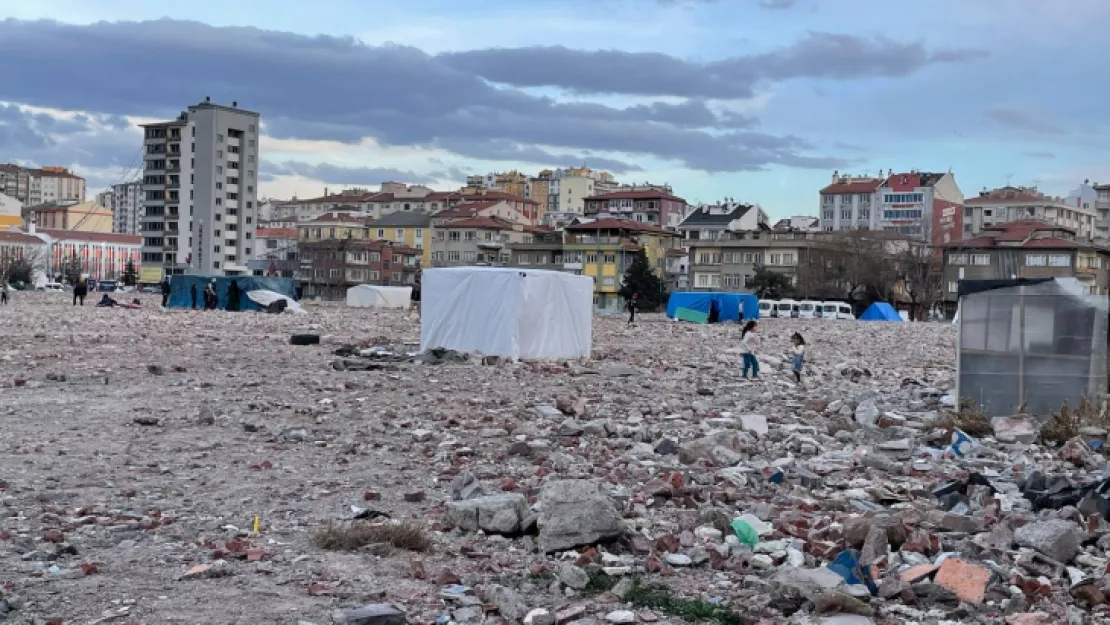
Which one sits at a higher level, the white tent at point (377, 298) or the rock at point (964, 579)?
the white tent at point (377, 298)

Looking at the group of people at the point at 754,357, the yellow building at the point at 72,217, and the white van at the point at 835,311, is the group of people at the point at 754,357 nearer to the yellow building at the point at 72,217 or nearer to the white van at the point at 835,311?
the white van at the point at 835,311

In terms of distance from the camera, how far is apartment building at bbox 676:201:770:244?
103 m

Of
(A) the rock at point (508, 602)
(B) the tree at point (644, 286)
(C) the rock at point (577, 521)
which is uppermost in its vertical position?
(B) the tree at point (644, 286)

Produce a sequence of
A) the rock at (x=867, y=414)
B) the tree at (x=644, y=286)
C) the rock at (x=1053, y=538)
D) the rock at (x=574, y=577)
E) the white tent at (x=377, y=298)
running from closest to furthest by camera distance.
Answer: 1. the rock at (x=574, y=577)
2. the rock at (x=1053, y=538)
3. the rock at (x=867, y=414)
4. the white tent at (x=377, y=298)
5. the tree at (x=644, y=286)

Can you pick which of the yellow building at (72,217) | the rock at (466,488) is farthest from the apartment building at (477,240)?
the yellow building at (72,217)

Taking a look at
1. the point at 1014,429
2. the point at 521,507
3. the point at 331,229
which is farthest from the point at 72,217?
the point at 521,507

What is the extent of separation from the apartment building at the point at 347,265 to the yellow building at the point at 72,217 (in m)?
96.3

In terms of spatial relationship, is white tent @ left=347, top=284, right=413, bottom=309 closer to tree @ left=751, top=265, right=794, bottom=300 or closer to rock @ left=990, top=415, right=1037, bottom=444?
tree @ left=751, top=265, right=794, bottom=300

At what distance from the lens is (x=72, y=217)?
18662 centimetres

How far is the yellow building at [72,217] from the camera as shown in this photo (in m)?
186

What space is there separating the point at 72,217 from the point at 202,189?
97647 mm

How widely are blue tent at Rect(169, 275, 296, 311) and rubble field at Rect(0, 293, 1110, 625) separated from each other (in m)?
29.5

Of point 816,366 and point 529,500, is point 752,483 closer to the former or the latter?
point 529,500

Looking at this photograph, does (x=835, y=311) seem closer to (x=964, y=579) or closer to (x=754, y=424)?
(x=754, y=424)
